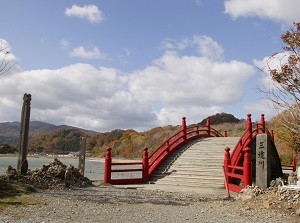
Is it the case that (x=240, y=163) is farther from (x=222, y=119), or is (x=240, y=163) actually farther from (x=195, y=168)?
(x=222, y=119)

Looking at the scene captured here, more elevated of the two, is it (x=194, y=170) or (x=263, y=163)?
(x=263, y=163)

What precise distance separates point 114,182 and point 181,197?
14.0ft

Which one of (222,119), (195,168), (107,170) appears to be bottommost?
(107,170)

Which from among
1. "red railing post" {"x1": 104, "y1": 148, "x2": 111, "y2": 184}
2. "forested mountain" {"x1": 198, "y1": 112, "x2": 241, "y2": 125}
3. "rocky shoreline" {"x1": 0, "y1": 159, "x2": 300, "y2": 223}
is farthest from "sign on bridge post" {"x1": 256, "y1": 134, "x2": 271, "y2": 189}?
"forested mountain" {"x1": 198, "y1": 112, "x2": 241, "y2": 125}

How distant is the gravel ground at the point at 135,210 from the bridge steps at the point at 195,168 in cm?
302

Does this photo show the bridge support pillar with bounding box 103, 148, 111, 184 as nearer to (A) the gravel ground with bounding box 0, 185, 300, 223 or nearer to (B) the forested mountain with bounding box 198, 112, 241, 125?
(A) the gravel ground with bounding box 0, 185, 300, 223

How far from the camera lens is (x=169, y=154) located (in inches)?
622

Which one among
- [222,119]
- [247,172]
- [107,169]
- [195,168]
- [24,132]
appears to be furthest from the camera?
[222,119]

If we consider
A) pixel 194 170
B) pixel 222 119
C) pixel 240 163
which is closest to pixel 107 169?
pixel 194 170

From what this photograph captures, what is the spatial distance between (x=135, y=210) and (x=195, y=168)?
6.89 metres

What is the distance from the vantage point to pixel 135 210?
7242mm

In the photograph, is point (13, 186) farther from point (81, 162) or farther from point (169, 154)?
point (169, 154)

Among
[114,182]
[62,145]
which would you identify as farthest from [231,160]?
[62,145]

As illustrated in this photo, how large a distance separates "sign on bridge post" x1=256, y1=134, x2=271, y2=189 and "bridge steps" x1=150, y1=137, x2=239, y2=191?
2.91 m
